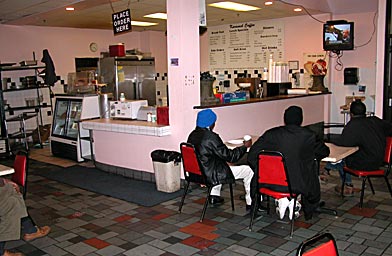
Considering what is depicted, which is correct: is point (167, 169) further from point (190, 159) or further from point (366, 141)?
point (366, 141)

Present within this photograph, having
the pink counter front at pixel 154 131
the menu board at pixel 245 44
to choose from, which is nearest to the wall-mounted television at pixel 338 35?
the menu board at pixel 245 44

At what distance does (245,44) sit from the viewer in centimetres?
964

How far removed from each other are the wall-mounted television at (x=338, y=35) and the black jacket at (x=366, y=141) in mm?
3880

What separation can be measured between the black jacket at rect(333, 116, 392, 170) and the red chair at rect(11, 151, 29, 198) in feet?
10.8

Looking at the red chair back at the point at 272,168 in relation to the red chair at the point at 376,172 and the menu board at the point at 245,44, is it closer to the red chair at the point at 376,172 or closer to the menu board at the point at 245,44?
the red chair at the point at 376,172

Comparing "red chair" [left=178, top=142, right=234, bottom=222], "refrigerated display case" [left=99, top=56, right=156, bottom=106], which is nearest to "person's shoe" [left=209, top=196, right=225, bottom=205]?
"red chair" [left=178, top=142, right=234, bottom=222]

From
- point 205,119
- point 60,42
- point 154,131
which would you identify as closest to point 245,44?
point 60,42

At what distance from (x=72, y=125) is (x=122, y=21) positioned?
2.48m

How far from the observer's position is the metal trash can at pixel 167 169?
5133 mm

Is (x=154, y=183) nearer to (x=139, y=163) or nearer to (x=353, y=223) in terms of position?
(x=139, y=163)

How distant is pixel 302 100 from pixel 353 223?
387 cm

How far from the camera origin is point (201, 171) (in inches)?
164

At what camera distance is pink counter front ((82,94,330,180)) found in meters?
5.37

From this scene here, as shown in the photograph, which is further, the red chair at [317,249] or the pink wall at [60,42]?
the pink wall at [60,42]
